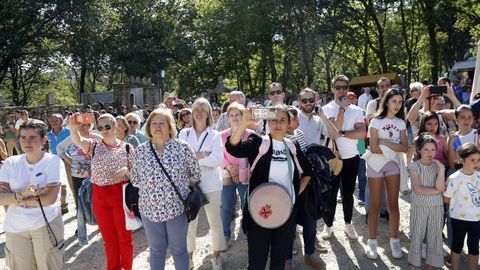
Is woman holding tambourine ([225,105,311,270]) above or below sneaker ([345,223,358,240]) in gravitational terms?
above

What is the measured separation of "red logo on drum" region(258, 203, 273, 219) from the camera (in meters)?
3.34

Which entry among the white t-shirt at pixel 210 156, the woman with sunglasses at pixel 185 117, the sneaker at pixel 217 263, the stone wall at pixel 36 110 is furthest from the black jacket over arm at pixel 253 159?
the stone wall at pixel 36 110

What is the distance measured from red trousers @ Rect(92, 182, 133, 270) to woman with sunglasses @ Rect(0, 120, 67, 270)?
2.37 feet

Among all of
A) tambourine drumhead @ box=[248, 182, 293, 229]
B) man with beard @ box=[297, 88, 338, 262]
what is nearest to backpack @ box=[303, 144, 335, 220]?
tambourine drumhead @ box=[248, 182, 293, 229]

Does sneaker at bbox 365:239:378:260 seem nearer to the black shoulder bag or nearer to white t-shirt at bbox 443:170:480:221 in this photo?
white t-shirt at bbox 443:170:480:221

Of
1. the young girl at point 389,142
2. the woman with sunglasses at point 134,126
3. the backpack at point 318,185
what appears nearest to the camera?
the backpack at point 318,185

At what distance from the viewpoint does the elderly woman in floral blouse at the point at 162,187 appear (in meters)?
3.46

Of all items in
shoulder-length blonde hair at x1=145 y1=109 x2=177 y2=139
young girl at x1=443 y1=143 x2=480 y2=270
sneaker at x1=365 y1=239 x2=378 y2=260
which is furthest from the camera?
sneaker at x1=365 y1=239 x2=378 y2=260

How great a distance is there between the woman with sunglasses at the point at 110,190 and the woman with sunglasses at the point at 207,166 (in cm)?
73

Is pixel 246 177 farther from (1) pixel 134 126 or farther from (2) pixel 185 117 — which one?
(1) pixel 134 126

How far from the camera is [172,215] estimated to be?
3473 millimetres

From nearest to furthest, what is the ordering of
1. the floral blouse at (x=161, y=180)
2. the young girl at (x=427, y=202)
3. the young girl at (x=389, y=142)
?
the floral blouse at (x=161, y=180) < the young girl at (x=427, y=202) < the young girl at (x=389, y=142)

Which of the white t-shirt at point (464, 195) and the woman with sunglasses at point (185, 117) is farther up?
the woman with sunglasses at point (185, 117)

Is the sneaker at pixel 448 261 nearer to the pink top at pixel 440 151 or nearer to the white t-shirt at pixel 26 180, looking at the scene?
the pink top at pixel 440 151
